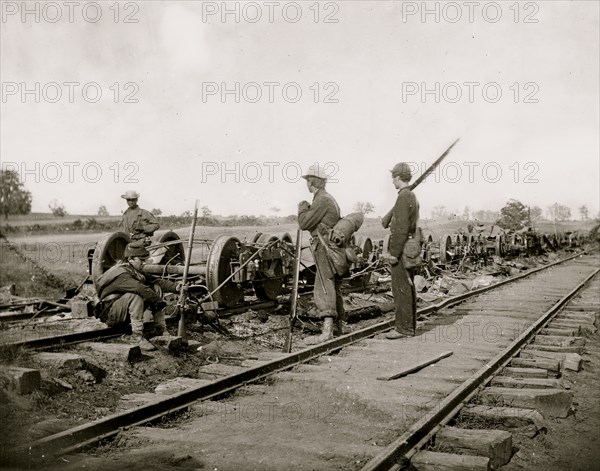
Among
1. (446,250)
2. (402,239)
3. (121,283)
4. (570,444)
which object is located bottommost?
(570,444)

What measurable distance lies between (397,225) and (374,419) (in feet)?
11.0

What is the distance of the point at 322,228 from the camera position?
7.30m

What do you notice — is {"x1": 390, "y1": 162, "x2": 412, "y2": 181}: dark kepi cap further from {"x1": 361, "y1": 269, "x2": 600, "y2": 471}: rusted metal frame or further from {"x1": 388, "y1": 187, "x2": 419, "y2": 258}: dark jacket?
{"x1": 361, "y1": 269, "x2": 600, "y2": 471}: rusted metal frame

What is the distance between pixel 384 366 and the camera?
5891mm

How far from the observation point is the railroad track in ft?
11.6

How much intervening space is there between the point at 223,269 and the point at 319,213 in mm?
1801

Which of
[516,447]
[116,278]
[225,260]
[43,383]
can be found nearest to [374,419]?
[516,447]

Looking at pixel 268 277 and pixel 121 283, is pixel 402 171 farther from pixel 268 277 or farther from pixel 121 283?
pixel 121 283

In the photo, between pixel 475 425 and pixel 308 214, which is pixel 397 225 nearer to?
pixel 308 214

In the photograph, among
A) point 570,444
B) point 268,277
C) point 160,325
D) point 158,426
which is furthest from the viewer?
point 268,277

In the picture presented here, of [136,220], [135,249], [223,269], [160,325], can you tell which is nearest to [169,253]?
[136,220]

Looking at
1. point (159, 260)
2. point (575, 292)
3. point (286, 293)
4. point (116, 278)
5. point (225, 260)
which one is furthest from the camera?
point (575, 292)

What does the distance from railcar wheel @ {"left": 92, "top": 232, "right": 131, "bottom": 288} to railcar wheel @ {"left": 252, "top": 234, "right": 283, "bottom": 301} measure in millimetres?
1992

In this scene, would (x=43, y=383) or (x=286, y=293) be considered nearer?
(x=43, y=383)
